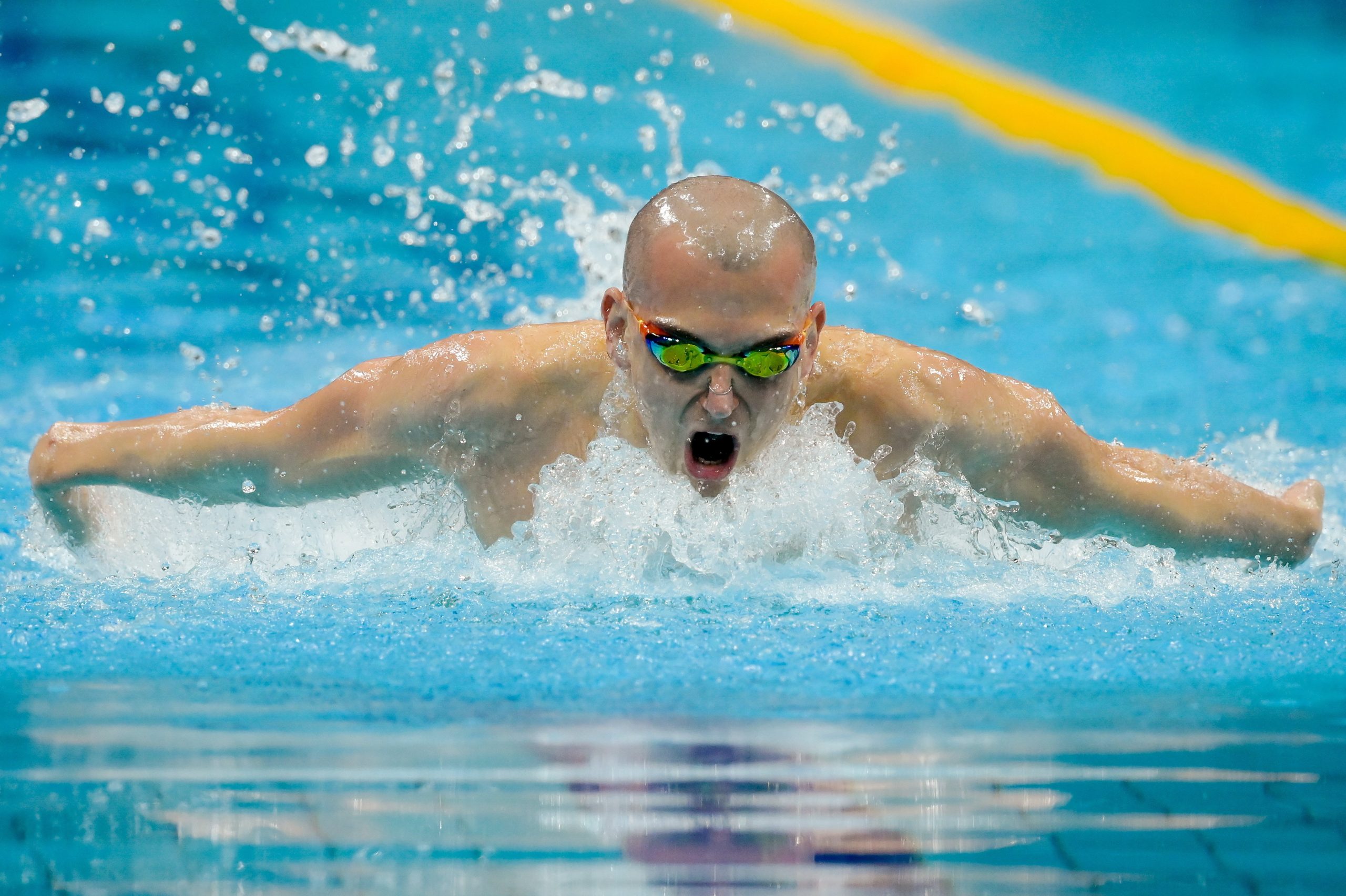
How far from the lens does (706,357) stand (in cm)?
221

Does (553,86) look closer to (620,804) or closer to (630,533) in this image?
(630,533)

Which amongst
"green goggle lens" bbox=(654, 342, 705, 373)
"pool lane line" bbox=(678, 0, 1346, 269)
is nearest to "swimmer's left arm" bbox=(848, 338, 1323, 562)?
"green goggle lens" bbox=(654, 342, 705, 373)

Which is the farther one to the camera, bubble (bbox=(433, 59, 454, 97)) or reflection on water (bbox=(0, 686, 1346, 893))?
bubble (bbox=(433, 59, 454, 97))

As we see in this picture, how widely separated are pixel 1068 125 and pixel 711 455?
4644mm

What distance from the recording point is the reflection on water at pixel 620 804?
1307mm

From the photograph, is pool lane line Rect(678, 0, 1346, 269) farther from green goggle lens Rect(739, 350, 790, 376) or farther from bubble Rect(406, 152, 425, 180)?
green goggle lens Rect(739, 350, 790, 376)

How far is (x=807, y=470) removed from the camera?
2.56 metres

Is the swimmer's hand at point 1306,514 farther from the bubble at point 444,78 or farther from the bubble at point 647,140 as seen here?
the bubble at point 444,78

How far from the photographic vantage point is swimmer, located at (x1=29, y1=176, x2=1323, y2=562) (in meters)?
2.39

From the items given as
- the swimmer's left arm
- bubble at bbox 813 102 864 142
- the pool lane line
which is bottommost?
bubble at bbox 813 102 864 142

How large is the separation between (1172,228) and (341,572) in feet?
14.6

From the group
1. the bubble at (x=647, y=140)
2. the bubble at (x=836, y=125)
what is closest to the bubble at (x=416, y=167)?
the bubble at (x=647, y=140)

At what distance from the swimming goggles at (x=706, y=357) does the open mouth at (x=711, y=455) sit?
0.15m

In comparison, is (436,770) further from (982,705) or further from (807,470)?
(807,470)
